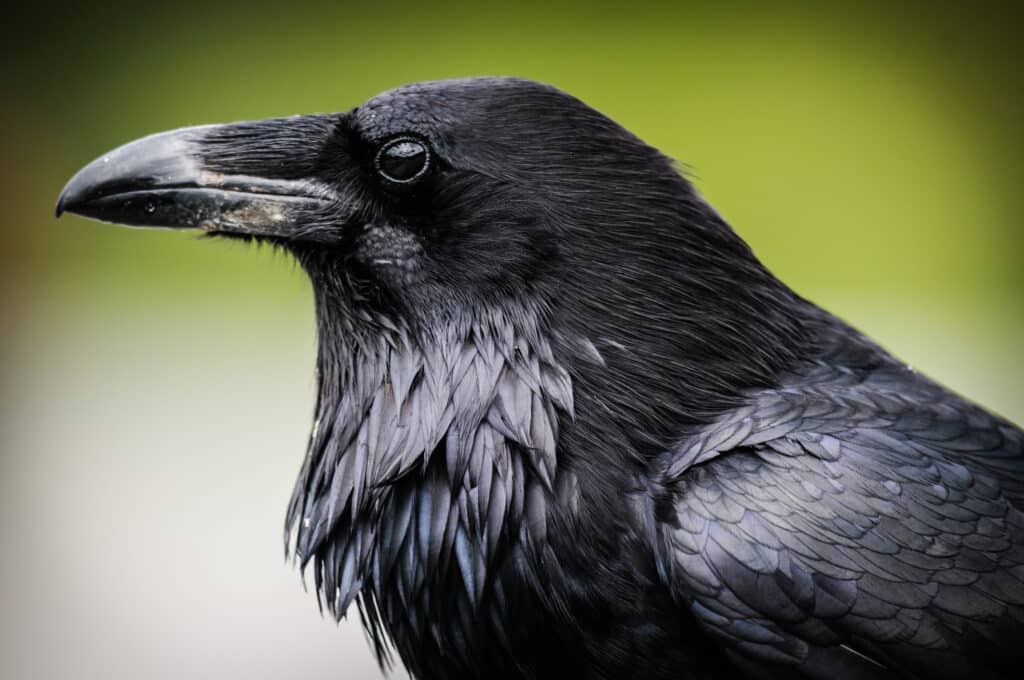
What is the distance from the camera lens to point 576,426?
1.94 m

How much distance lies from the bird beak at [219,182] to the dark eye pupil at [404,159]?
0.13 meters

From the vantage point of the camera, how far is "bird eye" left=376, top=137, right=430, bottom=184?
201 centimetres

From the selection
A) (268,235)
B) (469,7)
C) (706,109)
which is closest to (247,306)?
(469,7)

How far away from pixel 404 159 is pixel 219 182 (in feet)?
1.13

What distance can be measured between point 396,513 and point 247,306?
383cm

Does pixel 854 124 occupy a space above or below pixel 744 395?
above

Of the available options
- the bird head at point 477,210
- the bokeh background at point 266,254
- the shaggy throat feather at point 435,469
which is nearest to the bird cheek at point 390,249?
the bird head at point 477,210

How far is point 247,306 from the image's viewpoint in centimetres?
559

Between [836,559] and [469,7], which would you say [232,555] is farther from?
[836,559]

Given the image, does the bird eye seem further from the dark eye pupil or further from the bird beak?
the bird beak

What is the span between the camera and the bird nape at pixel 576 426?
5.79 ft

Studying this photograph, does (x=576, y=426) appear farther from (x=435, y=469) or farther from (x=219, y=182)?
(x=219, y=182)

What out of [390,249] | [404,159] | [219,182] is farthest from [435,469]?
[219,182]

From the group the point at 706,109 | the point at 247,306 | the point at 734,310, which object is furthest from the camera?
the point at 247,306
